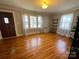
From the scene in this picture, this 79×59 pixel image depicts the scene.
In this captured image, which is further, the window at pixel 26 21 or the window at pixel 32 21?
the window at pixel 32 21

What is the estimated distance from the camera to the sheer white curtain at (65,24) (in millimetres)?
5223

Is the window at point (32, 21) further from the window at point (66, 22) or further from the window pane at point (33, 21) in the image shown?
the window at point (66, 22)

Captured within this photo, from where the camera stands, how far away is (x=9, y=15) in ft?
15.9

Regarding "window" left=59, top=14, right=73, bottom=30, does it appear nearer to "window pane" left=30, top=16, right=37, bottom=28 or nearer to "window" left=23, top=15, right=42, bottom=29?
"window" left=23, top=15, right=42, bottom=29

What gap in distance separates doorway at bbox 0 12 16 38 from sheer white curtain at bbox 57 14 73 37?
387 centimetres

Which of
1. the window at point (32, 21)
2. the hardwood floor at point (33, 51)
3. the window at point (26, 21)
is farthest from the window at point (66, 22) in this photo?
the window at point (26, 21)

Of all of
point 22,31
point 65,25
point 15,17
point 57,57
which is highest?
point 15,17

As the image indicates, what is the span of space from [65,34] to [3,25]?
180 inches

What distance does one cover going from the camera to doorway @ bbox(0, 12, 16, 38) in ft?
14.9

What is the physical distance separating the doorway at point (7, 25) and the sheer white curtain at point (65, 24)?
3.87 metres

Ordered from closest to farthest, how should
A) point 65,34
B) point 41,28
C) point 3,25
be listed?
point 3,25 → point 65,34 → point 41,28

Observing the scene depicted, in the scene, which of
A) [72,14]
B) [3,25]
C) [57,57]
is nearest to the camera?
[57,57]

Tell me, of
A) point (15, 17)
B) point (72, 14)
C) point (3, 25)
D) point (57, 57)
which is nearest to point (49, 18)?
point (72, 14)

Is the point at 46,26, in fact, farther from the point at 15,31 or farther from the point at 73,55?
the point at 73,55
